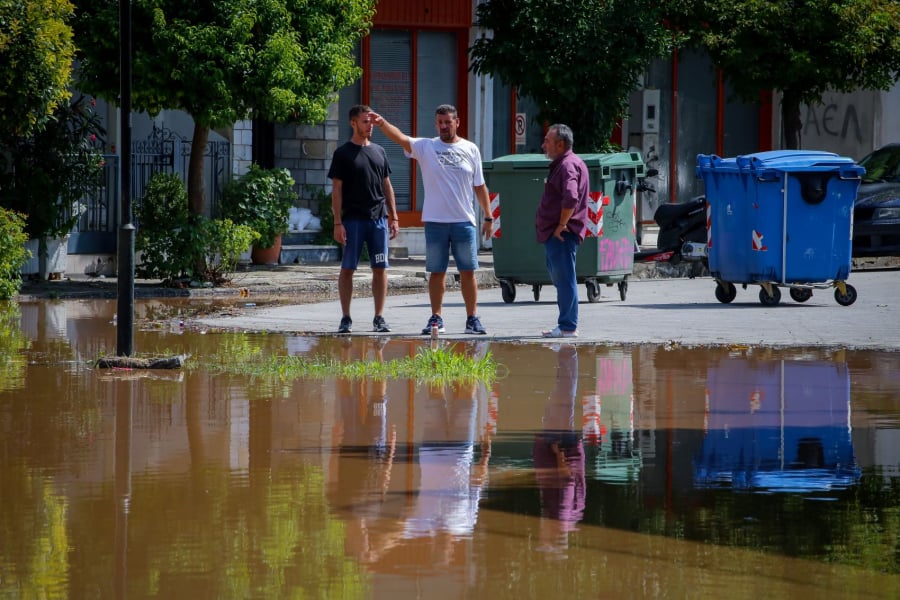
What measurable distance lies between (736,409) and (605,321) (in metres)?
4.93

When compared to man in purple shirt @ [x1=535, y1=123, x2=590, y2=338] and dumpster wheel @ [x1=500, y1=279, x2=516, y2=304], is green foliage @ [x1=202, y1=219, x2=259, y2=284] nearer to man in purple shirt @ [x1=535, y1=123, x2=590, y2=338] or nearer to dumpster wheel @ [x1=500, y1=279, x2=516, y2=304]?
dumpster wheel @ [x1=500, y1=279, x2=516, y2=304]

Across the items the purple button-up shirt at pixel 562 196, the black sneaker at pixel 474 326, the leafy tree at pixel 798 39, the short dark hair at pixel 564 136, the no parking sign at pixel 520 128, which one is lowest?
the black sneaker at pixel 474 326

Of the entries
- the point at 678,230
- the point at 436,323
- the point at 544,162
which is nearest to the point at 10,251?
the point at 436,323

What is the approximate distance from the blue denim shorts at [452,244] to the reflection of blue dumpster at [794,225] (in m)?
4.06

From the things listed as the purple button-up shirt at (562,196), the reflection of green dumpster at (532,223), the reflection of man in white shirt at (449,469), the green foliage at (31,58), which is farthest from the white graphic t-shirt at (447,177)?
the green foliage at (31,58)

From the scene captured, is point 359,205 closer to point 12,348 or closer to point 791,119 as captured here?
point 12,348

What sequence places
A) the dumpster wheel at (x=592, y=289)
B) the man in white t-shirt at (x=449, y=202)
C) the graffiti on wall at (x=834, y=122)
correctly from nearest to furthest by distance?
1. the man in white t-shirt at (x=449, y=202)
2. the dumpster wheel at (x=592, y=289)
3. the graffiti on wall at (x=834, y=122)

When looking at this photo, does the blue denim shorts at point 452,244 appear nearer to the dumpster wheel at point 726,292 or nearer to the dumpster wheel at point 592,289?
the dumpster wheel at point 592,289

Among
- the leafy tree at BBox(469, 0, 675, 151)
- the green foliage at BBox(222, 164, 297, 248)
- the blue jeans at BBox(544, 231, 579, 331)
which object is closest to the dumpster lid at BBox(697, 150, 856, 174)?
the blue jeans at BBox(544, 231, 579, 331)

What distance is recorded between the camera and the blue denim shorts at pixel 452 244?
499 inches

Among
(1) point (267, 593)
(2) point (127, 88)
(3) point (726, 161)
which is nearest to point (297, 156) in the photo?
(3) point (726, 161)

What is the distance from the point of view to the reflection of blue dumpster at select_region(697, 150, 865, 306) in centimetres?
1553

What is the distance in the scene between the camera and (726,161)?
1612 centimetres

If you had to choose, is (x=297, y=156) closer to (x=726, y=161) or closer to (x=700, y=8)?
(x=700, y=8)
